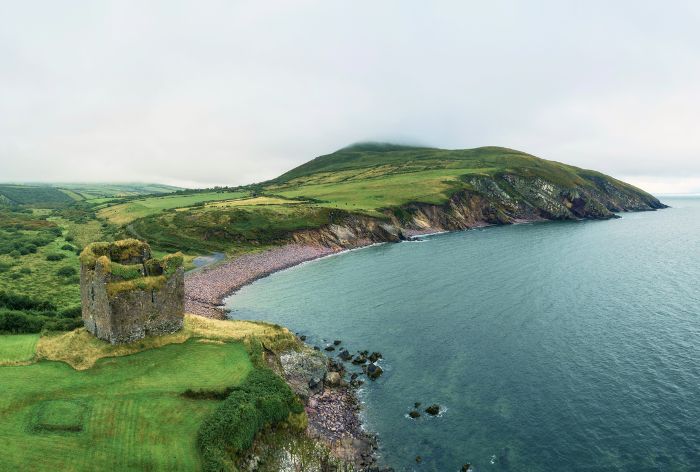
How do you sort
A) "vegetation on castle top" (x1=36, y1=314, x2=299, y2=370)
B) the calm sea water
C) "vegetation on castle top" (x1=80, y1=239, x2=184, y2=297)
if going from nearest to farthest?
the calm sea water → "vegetation on castle top" (x1=36, y1=314, x2=299, y2=370) → "vegetation on castle top" (x1=80, y1=239, x2=184, y2=297)

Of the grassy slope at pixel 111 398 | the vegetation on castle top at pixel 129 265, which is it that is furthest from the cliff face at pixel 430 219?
the grassy slope at pixel 111 398

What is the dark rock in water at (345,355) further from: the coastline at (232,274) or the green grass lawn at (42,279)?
the green grass lawn at (42,279)

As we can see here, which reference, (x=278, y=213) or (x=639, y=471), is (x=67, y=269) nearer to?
(x=278, y=213)

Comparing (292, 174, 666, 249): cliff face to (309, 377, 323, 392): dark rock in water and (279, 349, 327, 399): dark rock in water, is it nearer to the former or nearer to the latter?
(279, 349, 327, 399): dark rock in water

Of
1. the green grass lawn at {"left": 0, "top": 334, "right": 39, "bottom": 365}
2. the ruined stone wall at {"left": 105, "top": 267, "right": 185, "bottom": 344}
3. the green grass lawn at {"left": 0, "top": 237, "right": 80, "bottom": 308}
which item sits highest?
the ruined stone wall at {"left": 105, "top": 267, "right": 185, "bottom": 344}

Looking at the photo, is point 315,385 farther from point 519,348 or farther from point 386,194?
point 386,194

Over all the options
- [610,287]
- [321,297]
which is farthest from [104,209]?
[610,287]

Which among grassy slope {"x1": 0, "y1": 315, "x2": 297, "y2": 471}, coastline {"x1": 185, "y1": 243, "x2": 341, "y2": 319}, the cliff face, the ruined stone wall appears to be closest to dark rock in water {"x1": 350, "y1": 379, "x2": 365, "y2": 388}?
grassy slope {"x1": 0, "y1": 315, "x2": 297, "y2": 471}
